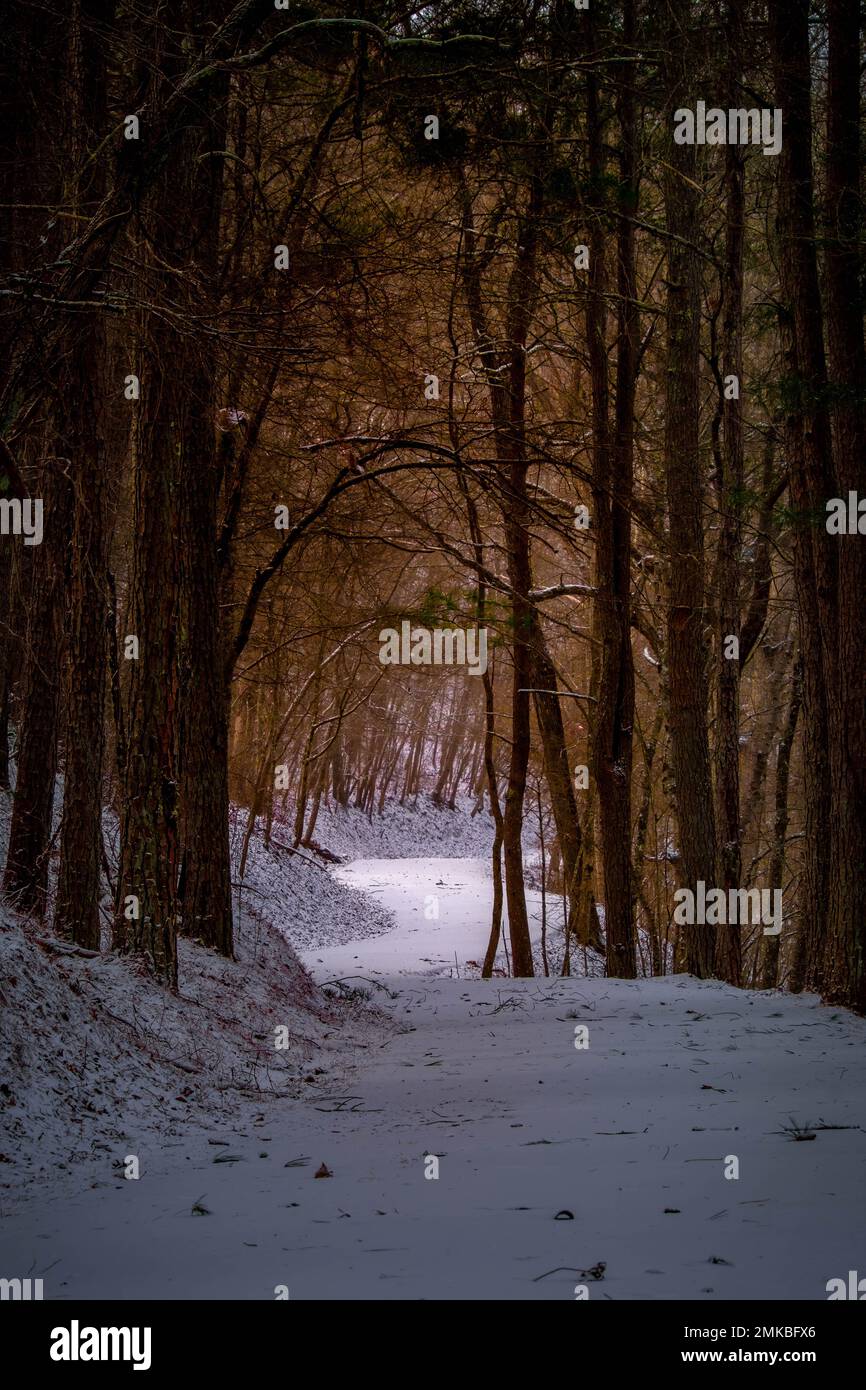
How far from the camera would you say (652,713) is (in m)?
24.1

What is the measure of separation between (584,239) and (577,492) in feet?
12.5

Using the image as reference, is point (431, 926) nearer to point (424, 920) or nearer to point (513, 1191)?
point (424, 920)

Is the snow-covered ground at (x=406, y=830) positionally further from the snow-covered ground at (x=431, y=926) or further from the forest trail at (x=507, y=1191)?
the forest trail at (x=507, y=1191)

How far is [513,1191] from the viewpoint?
3.45 metres

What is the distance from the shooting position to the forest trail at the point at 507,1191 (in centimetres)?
268

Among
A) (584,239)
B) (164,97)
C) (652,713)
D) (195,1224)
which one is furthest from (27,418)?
(652,713)

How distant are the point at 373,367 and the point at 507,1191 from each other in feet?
24.1

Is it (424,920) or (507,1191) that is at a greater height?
(507,1191)

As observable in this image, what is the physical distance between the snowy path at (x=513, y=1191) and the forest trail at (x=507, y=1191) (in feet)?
0.04

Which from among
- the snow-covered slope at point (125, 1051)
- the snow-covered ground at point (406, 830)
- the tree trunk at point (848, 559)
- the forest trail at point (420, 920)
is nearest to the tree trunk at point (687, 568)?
the tree trunk at point (848, 559)

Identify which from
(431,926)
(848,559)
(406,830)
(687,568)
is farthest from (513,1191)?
(406,830)

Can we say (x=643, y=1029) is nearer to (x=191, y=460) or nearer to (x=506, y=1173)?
(x=506, y=1173)

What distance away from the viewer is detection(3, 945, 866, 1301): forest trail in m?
2.68

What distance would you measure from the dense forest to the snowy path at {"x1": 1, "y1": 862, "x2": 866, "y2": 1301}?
2595 mm
